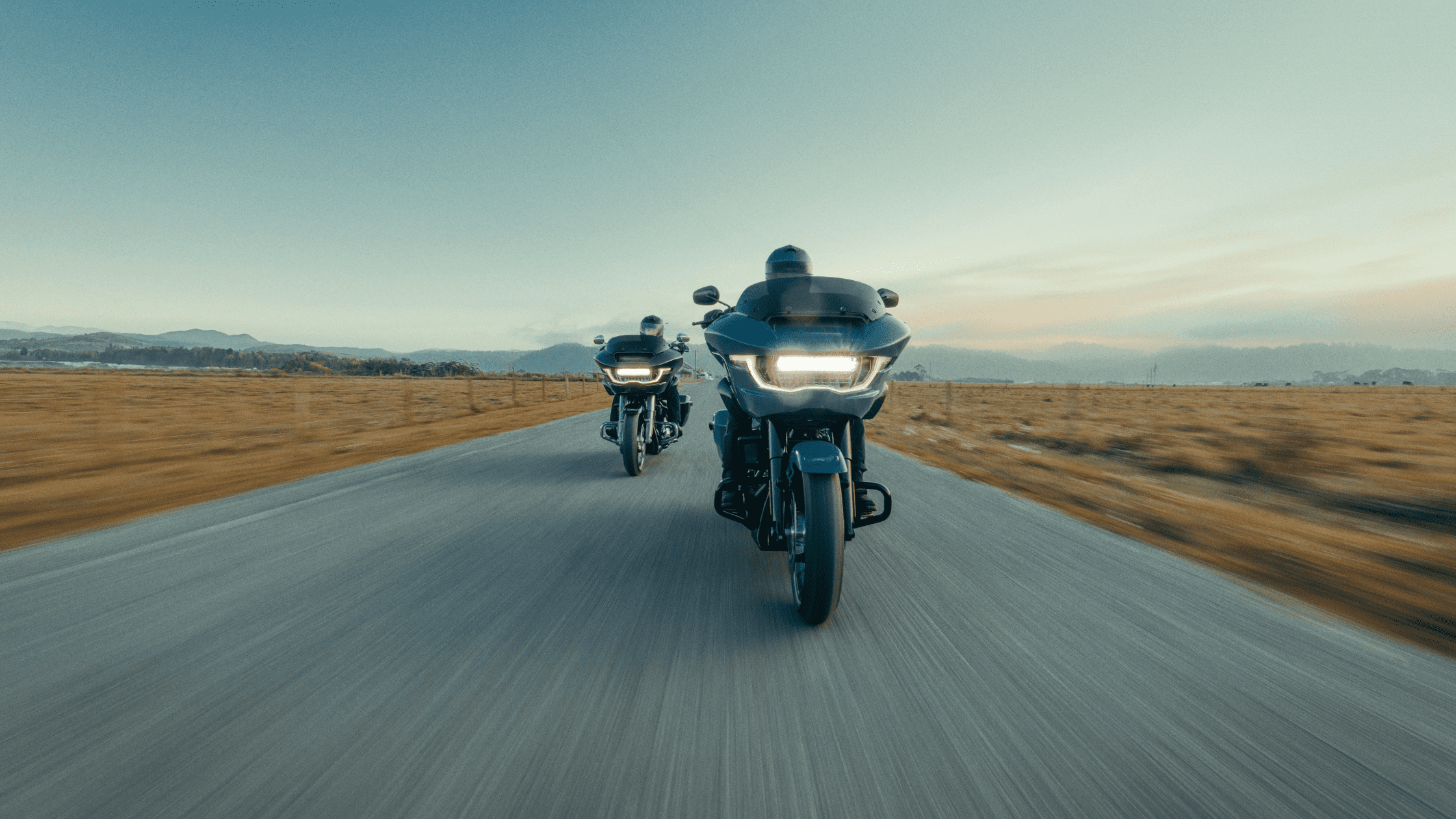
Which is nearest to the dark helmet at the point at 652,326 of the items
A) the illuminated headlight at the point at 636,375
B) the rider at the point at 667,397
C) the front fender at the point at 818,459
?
the rider at the point at 667,397

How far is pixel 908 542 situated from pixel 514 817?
10.4 feet

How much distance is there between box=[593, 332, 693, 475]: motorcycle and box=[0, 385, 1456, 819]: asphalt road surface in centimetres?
299

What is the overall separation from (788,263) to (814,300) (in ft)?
3.00

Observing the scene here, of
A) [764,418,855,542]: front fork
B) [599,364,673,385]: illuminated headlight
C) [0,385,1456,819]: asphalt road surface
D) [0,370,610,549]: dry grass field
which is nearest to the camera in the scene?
[0,385,1456,819]: asphalt road surface

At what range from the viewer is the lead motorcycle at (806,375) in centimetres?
296

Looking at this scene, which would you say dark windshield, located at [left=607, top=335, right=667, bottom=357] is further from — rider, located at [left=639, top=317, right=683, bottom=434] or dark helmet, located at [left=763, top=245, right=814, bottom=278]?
dark helmet, located at [left=763, top=245, right=814, bottom=278]

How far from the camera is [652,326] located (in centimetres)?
838

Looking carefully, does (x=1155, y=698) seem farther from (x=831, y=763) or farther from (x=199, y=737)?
(x=199, y=737)

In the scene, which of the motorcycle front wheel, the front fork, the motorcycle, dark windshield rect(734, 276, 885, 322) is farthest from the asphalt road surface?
the motorcycle

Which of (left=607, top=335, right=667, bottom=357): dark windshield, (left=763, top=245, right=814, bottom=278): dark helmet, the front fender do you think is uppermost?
(left=763, top=245, right=814, bottom=278): dark helmet

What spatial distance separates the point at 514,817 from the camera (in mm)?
1491

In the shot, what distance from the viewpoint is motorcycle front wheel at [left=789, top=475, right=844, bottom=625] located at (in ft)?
8.68

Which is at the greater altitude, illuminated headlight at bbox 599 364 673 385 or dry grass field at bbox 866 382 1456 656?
illuminated headlight at bbox 599 364 673 385

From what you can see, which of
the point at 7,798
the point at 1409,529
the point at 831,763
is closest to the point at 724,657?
the point at 831,763
